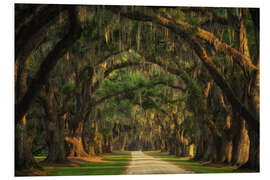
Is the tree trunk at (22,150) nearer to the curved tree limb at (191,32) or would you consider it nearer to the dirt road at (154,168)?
the dirt road at (154,168)

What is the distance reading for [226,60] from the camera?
691 inches

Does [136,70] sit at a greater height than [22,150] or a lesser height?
greater

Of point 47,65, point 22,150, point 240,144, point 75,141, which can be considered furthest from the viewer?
point 75,141

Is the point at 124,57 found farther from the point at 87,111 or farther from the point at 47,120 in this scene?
the point at 47,120

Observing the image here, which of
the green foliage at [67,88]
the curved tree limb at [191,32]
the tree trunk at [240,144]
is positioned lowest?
the tree trunk at [240,144]

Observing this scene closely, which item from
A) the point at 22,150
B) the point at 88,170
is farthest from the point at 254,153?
the point at 22,150

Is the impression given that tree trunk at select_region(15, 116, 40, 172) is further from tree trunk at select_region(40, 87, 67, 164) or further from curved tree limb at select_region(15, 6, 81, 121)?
tree trunk at select_region(40, 87, 67, 164)

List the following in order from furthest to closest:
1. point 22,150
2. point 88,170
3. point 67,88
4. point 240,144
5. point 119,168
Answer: point 67,88
point 240,144
point 119,168
point 88,170
point 22,150

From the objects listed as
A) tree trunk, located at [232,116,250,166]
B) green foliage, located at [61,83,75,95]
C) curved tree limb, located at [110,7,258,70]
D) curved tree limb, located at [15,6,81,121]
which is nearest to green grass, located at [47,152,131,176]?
curved tree limb, located at [15,6,81,121]

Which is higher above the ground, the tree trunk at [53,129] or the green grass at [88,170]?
the tree trunk at [53,129]

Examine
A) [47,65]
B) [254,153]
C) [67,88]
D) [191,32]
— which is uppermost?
[191,32]

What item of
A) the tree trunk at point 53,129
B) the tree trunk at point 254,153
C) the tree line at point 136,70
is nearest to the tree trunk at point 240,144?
the tree line at point 136,70

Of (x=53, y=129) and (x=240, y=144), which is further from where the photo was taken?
(x=53, y=129)

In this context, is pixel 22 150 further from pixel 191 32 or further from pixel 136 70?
pixel 136 70
